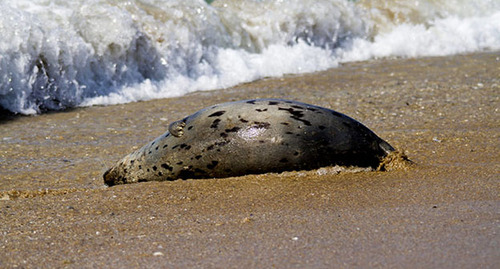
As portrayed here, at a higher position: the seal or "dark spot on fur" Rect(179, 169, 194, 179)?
the seal

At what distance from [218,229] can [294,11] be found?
29.0 feet

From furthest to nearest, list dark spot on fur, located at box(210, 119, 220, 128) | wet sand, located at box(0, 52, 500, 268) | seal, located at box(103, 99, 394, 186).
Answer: dark spot on fur, located at box(210, 119, 220, 128)
seal, located at box(103, 99, 394, 186)
wet sand, located at box(0, 52, 500, 268)

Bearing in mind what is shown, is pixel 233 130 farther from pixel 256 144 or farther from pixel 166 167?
pixel 166 167

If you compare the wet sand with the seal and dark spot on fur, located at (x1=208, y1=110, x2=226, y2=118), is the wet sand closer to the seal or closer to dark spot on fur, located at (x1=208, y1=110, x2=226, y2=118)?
the seal

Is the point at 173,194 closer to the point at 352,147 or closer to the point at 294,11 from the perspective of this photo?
the point at 352,147

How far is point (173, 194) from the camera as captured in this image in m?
4.07

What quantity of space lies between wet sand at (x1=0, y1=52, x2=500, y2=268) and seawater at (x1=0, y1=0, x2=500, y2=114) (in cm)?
123

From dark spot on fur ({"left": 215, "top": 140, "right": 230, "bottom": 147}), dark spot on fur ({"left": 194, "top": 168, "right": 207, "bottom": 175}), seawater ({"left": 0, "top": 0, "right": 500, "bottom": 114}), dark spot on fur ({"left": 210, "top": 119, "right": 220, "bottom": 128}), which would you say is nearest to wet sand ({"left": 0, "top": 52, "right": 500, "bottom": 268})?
dark spot on fur ({"left": 194, "top": 168, "right": 207, "bottom": 175})

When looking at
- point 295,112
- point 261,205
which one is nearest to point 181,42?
point 295,112

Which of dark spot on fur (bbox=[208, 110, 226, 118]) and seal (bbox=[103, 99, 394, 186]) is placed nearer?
seal (bbox=[103, 99, 394, 186])

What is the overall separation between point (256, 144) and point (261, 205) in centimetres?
66

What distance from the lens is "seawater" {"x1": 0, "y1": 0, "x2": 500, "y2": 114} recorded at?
7879 millimetres

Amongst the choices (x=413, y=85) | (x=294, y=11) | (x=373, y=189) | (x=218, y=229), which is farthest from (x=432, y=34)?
(x=218, y=229)

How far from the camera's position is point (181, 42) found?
9.60m
